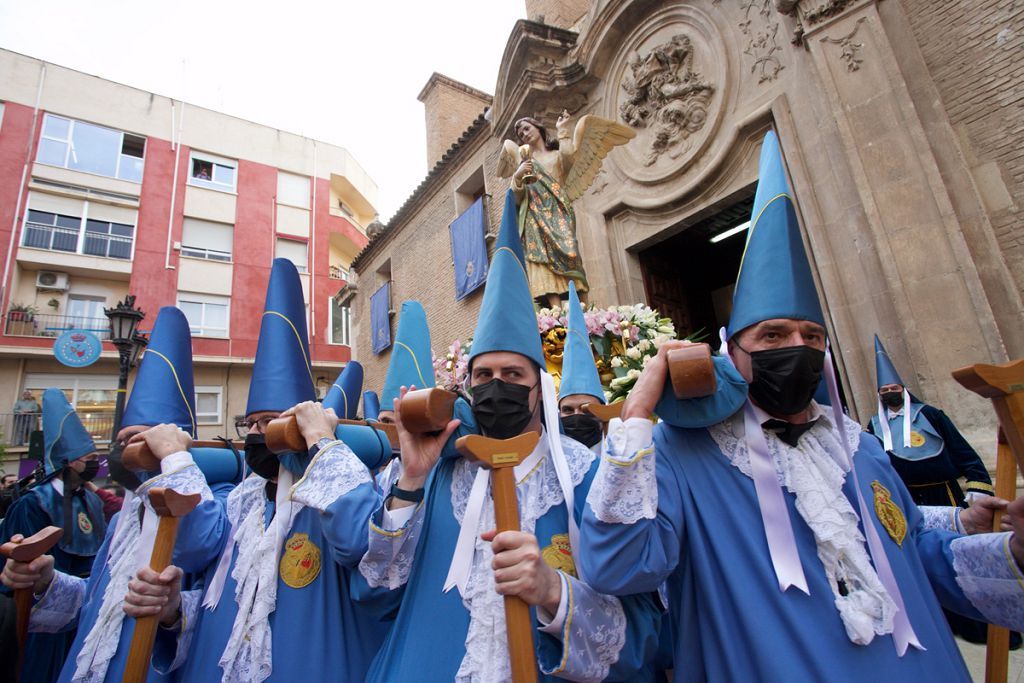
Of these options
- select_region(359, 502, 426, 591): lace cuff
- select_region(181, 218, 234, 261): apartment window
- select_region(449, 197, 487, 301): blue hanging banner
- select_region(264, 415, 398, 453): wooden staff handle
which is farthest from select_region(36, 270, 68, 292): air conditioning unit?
select_region(359, 502, 426, 591): lace cuff

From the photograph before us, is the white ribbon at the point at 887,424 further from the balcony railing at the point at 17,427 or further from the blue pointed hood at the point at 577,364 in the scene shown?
the balcony railing at the point at 17,427

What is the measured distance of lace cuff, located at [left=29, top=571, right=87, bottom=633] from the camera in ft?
7.72

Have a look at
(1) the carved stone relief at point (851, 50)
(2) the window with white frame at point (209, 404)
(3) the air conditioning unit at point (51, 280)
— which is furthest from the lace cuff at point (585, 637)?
(3) the air conditioning unit at point (51, 280)

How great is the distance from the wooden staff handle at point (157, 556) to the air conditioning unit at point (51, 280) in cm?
2266

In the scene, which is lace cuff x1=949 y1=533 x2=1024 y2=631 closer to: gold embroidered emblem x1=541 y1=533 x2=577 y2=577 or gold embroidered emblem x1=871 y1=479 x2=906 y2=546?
gold embroidered emblem x1=871 y1=479 x2=906 y2=546

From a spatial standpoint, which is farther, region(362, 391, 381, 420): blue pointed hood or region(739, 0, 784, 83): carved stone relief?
region(739, 0, 784, 83): carved stone relief

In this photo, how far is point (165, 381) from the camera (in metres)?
2.40

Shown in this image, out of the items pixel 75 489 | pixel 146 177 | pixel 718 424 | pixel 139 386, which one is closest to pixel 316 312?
pixel 146 177

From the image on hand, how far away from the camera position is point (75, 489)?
3.90 metres

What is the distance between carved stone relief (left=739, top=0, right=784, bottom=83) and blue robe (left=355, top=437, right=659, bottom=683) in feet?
20.4

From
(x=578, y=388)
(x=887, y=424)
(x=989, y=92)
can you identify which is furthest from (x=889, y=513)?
(x=989, y=92)

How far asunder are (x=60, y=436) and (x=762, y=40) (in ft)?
26.3

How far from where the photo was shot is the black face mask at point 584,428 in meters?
2.81

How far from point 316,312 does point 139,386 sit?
21343 mm
